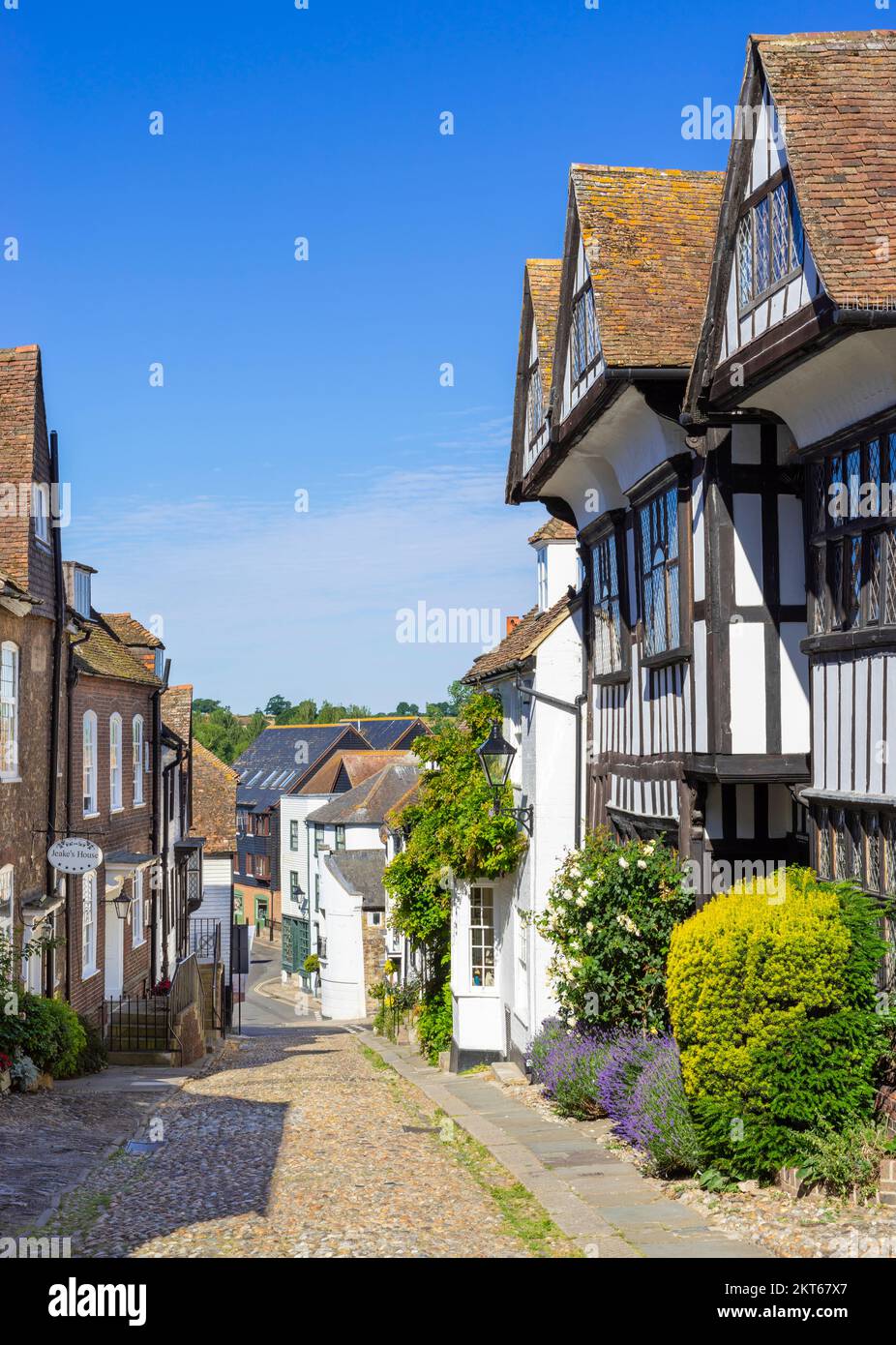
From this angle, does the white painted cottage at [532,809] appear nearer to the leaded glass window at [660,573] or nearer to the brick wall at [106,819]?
the leaded glass window at [660,573]

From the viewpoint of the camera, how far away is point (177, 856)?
112 feet

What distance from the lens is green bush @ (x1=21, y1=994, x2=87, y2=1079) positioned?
17.0 metres

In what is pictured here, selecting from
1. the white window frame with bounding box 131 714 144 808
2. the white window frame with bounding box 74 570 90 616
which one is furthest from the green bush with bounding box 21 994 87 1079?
the white window frame with bounding box 131 714 144 808

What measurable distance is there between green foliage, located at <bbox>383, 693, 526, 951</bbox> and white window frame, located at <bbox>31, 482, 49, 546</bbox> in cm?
707

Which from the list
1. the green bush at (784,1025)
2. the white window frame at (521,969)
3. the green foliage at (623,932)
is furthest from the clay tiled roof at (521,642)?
the green bush at (784,1025)

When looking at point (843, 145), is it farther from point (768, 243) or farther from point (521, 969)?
point (521, 969)

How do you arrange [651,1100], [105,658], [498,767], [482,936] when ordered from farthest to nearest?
[105,658] → [482,936] → [498,767] → [651,1100]

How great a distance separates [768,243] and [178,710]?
1132 inches

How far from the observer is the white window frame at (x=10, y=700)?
18.3 meters

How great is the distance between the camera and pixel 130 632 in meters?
30.5

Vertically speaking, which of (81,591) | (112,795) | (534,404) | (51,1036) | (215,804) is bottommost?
(51,1036)

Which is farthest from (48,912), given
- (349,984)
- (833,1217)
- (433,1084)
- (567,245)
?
(349,984)

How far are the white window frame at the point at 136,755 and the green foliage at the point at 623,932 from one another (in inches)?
629

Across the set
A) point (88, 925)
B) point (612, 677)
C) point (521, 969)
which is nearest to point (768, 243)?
point (612, 677)
